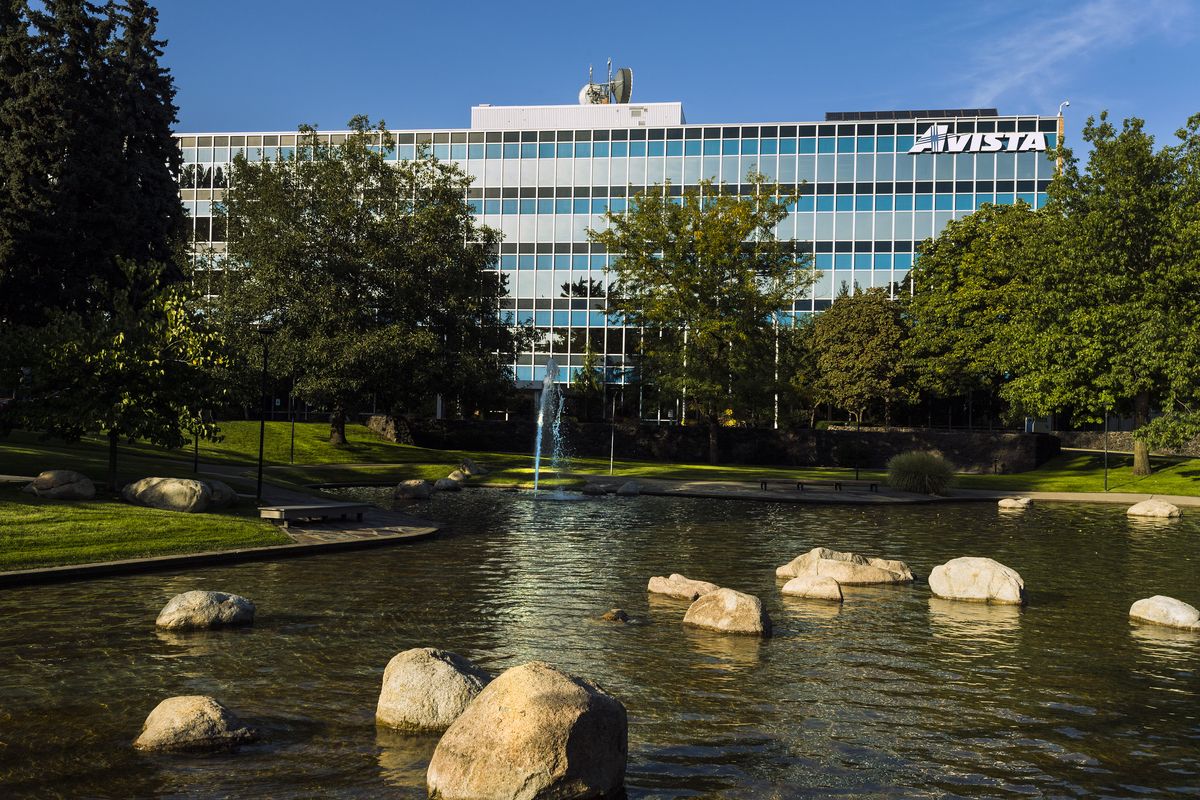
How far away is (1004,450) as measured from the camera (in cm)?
5966

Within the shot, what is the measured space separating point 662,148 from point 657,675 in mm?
79928

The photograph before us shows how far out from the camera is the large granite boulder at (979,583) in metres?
16.9

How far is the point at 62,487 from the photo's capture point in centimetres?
2336

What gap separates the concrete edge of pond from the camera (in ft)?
55.8

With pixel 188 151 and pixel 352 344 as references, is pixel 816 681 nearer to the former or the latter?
pixel 352 344

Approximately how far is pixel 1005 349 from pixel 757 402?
1421 centimetres

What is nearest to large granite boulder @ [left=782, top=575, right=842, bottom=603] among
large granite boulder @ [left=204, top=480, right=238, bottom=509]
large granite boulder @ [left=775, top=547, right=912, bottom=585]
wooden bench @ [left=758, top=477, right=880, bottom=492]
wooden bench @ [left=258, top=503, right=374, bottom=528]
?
large granite boulder @ [left=775, top=547, right=912, bottom=585]

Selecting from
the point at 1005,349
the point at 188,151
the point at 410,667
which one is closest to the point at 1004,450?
the point at 1005,349

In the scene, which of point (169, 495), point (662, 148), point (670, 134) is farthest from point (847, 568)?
point (670, 134)

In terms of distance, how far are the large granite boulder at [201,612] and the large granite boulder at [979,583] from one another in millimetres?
11342

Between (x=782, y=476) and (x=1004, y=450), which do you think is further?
(x=1004, y=450)

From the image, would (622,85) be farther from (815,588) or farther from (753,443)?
(815,588)

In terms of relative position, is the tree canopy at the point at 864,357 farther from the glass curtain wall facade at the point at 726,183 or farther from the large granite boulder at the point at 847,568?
the large granite boulder at the point at 847,568

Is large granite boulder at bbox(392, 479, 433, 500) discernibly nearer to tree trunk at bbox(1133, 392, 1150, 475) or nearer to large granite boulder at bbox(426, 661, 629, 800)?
large granite boulder at bbox(426, 661, 629, 800)
